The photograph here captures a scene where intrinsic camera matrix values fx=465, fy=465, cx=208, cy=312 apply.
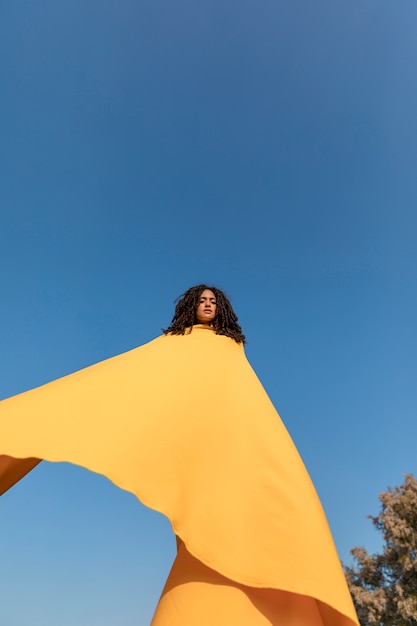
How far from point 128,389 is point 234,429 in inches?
27.6

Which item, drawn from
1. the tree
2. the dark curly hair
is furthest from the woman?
the tree

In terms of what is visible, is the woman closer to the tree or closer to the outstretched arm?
the outstretched arm

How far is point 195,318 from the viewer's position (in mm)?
4348

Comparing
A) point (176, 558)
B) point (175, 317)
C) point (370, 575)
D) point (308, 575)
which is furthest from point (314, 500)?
point (370, 575)

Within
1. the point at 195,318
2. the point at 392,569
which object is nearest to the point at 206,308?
the point at 195,318

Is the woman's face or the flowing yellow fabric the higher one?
the woman's face

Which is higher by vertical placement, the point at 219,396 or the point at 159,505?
the point at 219,396

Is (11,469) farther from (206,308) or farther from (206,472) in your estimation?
(206,308)

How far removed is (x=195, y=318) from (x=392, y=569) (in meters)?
15.5

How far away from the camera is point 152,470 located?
230cm

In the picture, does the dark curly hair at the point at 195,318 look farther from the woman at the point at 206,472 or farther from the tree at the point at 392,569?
the tree at the point at 392,569

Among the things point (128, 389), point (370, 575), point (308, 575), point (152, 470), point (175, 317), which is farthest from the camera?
point (370, 575)

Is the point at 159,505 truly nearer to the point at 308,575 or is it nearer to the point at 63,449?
the point at 63,449

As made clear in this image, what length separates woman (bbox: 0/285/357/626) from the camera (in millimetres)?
2049
